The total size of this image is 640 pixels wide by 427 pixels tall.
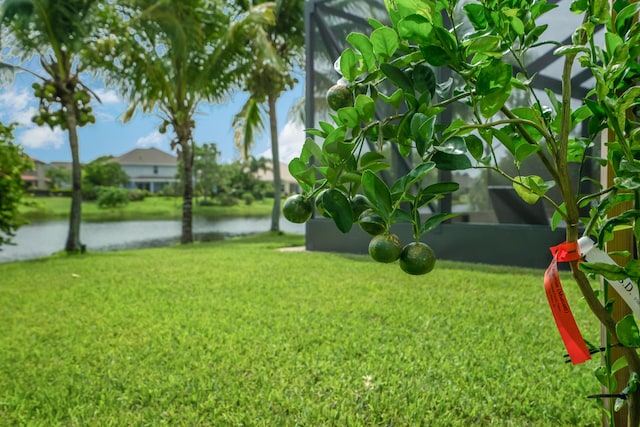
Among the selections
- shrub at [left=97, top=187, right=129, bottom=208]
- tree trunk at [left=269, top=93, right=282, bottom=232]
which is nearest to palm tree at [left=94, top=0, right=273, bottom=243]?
tree trunk at [left=269, top=93, right=282, bottom=232]

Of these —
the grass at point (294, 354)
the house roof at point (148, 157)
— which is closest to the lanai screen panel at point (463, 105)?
the grass at point (294, 354)

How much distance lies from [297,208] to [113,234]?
1063 centimetres

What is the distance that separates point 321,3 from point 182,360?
16.7 feet

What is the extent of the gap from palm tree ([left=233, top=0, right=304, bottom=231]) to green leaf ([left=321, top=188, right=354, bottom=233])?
942 cm

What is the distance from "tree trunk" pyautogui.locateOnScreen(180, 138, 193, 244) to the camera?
32.4 ft

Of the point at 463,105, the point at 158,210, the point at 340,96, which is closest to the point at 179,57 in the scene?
the point at 463,105

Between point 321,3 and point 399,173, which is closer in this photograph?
point 399,173

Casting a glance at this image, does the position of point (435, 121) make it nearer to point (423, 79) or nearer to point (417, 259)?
point (423, 79)

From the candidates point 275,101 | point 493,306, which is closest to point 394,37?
point 493,306

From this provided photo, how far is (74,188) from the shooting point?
7.50m

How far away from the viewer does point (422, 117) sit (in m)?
0.55

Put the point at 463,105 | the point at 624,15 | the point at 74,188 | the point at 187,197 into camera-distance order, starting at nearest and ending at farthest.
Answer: the point at 624,15, the point at 463,105, the point at 74,188, the point at 187,197

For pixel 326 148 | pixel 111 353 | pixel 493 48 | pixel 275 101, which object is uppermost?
pixel 275 101

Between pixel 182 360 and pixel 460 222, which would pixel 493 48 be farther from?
pixel 460 222
